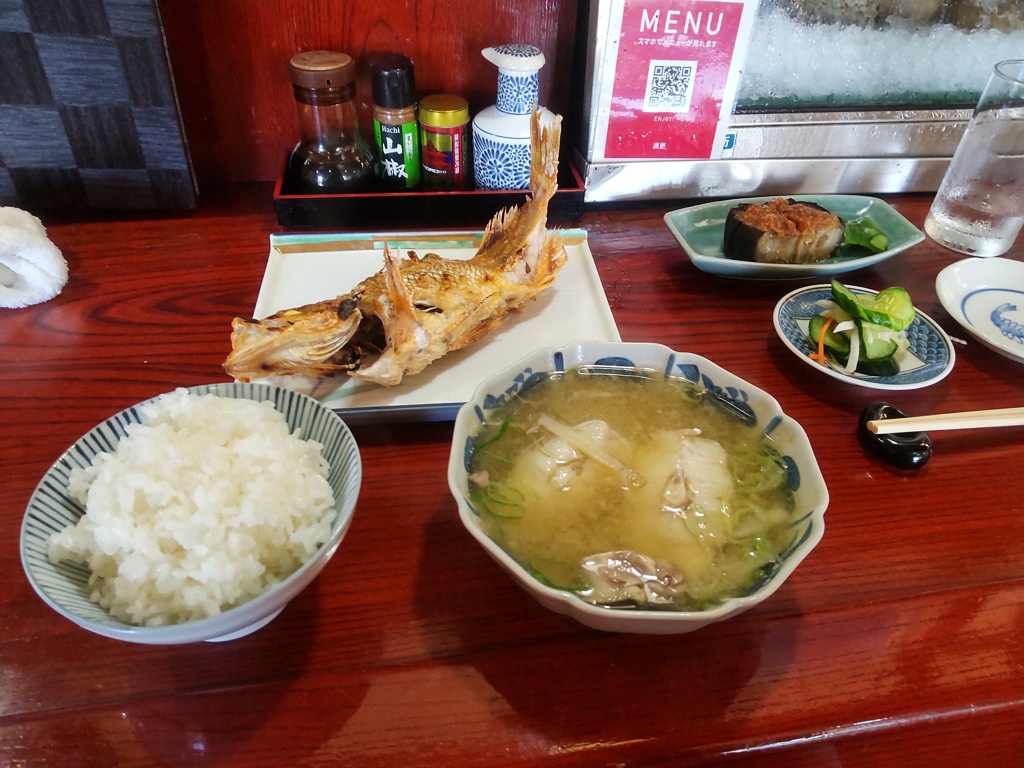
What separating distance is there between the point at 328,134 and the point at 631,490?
114cm

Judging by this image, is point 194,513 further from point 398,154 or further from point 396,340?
point 398,154

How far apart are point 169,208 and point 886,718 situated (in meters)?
1.72

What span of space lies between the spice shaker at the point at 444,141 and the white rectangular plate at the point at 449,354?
190mm

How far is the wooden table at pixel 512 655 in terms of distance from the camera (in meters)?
0.74

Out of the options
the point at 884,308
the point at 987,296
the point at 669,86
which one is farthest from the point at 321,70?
the point at 987,296

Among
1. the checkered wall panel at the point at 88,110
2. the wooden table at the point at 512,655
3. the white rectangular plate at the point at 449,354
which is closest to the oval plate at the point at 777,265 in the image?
the white rectangular plate at the point at 449,354

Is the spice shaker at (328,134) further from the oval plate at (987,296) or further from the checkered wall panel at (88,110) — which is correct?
the oval plate at (987,296)

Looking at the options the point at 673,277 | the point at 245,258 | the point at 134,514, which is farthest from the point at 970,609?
the point at 245,258

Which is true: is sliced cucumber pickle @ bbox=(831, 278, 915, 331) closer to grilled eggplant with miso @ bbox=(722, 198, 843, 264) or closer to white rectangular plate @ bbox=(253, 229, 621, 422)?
grilled eggplant with miso @ bbox=(722, 198, 843, 264)

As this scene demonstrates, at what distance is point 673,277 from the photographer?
1.49m

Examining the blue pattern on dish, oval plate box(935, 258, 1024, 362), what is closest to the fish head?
the blue pattern on dish

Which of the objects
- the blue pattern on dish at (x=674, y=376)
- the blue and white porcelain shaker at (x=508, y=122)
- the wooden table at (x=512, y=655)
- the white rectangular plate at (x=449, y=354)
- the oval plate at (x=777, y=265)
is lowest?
the wooden table at (x=512, y=655)

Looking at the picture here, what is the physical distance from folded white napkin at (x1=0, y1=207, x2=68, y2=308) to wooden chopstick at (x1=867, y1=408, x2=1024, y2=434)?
155cm

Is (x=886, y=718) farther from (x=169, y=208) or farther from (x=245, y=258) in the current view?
(x=169, y=208)
